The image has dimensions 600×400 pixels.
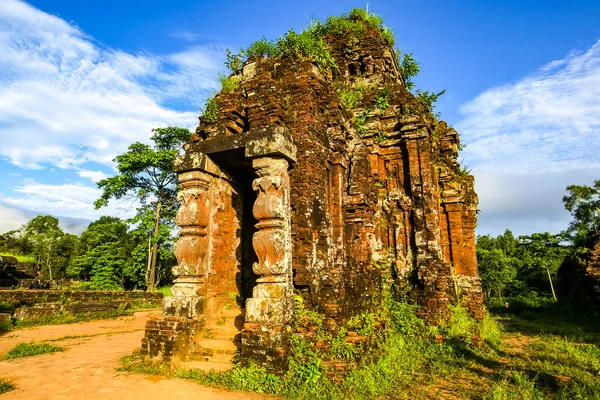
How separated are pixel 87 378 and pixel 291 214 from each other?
4.12m

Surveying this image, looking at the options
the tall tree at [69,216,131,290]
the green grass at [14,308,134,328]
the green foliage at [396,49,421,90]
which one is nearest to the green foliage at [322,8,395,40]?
the green foliage at [396,49,421,90]

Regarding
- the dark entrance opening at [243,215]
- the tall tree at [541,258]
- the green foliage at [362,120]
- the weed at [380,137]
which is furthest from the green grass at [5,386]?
the tall tree at [541,258]

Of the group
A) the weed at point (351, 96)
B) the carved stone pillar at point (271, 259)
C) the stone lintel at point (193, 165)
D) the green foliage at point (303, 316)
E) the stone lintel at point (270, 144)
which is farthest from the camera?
the weed at point (351, 96)

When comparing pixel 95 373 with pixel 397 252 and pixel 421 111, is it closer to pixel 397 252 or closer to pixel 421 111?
pixel 397 252

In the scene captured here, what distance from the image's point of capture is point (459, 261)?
1114 cm

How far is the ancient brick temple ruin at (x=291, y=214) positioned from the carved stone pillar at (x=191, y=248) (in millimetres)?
21

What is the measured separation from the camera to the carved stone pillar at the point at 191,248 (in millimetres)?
6023

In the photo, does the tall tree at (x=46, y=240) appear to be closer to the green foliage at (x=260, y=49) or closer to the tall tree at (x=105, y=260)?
the tall tree at (x=105, y=260)

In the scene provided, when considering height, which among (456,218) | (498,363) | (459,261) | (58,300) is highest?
(456,218)

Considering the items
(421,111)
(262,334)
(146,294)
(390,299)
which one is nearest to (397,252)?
(390,299)

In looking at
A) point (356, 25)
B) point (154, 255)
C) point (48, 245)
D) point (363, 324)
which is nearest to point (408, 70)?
point (356, 25)

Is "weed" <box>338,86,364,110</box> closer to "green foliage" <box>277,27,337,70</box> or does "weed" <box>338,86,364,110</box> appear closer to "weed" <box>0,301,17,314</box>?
"green foliage" <box>277,27,337,70</box>

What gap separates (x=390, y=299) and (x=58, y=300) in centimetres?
1338

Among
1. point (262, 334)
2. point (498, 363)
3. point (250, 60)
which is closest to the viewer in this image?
point (262, 334)
